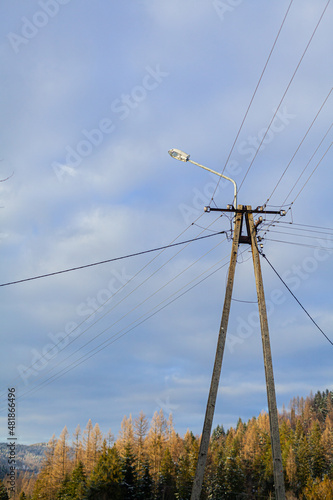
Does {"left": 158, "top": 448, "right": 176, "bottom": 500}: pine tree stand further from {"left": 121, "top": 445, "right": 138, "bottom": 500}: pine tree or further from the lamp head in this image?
the lamp head

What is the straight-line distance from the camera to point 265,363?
13258 millimetres

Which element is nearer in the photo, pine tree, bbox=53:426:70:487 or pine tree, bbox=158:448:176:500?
pine tree, bbox=158:448:176:500

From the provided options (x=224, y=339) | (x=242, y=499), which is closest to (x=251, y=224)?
(x=224, y=339)

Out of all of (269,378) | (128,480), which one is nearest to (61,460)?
(128,480)

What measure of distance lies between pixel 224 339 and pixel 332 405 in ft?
506

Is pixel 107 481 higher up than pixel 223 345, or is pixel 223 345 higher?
pixel 223 345

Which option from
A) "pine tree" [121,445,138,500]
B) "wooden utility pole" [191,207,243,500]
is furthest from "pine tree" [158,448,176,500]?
"wooden utility pole" [191,207,243,500]

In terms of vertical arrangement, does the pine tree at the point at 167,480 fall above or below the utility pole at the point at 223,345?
below

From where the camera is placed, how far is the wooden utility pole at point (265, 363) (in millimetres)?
11835

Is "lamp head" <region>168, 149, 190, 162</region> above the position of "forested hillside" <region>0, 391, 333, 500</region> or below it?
above

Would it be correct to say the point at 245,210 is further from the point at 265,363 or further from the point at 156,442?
the point at 156,442

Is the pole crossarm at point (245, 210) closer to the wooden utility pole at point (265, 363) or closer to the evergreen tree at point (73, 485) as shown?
the wooden utility pole at point (265, 363)

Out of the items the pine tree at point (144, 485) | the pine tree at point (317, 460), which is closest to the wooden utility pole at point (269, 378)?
the pine tree at point (144, 485)

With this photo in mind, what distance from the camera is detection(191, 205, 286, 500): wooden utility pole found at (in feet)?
38.8
